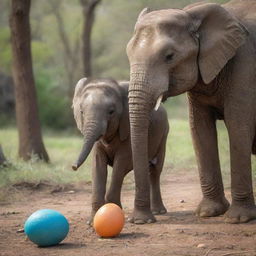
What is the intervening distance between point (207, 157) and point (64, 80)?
1275 inches

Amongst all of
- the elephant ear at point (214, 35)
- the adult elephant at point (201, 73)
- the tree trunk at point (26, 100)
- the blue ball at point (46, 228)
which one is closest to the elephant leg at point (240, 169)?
the adult elephant at point (201, 73)

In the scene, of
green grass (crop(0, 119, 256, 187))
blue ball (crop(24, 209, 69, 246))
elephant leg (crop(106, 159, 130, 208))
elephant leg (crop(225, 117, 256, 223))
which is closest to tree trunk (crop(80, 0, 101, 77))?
green grass (crop(0, 119, 256, 187))

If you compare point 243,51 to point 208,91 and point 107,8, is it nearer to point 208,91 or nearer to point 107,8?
point 208,91

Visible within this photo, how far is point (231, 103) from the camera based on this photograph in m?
7.61

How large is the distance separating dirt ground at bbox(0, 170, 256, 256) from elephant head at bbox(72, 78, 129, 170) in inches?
40.4

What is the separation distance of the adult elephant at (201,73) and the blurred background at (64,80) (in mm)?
4331

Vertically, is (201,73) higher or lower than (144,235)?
higher

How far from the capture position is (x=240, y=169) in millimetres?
7652

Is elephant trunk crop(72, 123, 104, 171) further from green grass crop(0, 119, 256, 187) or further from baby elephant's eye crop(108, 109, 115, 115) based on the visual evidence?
green grass crop(0, 119, 256, 187)

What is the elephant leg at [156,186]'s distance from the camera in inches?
346

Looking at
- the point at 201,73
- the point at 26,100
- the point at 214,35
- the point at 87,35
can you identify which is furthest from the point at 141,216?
the point at 87,35

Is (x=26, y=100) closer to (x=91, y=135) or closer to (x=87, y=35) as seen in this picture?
(x=91, y=135)

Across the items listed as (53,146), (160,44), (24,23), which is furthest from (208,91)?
(53,146)

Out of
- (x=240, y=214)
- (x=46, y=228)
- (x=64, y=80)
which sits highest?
(x=46, y=228)
